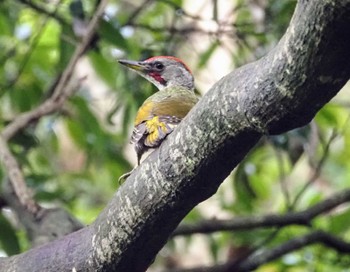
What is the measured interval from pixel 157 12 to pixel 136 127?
2.41 m

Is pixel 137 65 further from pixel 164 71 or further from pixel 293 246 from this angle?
pixel 293 246

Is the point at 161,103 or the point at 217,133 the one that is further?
the point at 161,103

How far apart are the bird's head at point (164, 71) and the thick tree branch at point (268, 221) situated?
0.76 m

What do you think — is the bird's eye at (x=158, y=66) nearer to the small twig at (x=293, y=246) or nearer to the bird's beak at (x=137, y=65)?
the bird's beak at (x=137, y=65)

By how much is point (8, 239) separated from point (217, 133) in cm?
241

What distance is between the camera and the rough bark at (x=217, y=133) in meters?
2.07

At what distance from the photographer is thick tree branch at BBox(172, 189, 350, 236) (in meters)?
4.73

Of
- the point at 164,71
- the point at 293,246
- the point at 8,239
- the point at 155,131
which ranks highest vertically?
the point at 164,71

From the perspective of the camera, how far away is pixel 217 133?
233 cm

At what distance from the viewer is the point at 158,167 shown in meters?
2.48

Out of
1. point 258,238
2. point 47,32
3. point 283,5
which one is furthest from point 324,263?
point 47,32

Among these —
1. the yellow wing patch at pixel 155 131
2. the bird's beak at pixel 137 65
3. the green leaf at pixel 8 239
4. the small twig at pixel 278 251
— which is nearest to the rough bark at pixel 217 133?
the yellow wing patch at pixel 155 131

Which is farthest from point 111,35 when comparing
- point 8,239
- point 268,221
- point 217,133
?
point 217,133

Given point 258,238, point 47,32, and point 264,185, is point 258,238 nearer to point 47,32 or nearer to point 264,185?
point 264,185
